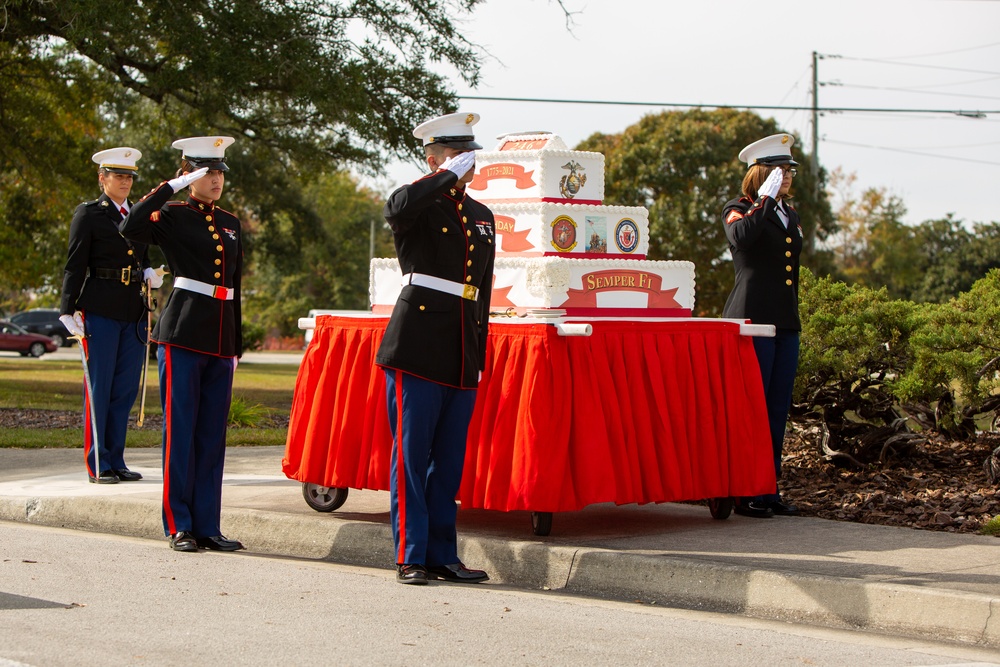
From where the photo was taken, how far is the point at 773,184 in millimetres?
7867

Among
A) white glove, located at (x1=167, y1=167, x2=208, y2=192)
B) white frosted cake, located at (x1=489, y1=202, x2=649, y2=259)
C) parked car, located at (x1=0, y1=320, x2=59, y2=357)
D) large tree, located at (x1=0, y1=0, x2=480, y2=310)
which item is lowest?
parked car, located at (x1=0, y1=320, x2=59, y2=357)

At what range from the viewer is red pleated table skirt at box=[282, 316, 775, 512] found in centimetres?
657

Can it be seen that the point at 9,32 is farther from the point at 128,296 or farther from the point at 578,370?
the point at 578,370

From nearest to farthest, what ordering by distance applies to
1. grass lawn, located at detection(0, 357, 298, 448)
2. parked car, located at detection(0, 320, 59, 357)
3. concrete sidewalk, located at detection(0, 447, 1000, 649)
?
1. concrete sidewalk, located at detection(0, 447, 1000, 649)
2. grass lawn, located at detection(0, 357, 298, 448)
3. parked car, located at detection(0, 320, 59, 357)

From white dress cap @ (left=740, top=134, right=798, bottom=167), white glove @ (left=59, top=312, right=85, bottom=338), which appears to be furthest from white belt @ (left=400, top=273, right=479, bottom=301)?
white glove @ (left=59, top=312, right=85, bottom=338)

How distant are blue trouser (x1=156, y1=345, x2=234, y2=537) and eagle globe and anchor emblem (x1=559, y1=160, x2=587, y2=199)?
2432 mm

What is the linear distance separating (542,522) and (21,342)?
1680 inches

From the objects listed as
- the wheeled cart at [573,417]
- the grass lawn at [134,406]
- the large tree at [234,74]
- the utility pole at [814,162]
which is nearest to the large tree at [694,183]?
the utility pole at [814,162]

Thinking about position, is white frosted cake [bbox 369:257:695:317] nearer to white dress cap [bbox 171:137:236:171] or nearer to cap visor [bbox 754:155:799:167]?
cap visor [bbox 754:155:799:167]

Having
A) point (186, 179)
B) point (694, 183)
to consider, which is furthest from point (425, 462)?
point (694, 183)

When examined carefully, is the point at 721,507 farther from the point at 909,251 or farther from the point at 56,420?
the point at 909,251

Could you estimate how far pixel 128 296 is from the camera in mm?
9227

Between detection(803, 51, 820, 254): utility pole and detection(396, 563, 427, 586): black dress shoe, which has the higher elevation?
detection(803, 51, 820, 254): utility pole

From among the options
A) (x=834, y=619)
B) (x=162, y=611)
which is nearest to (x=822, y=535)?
(x=834, y=619)
